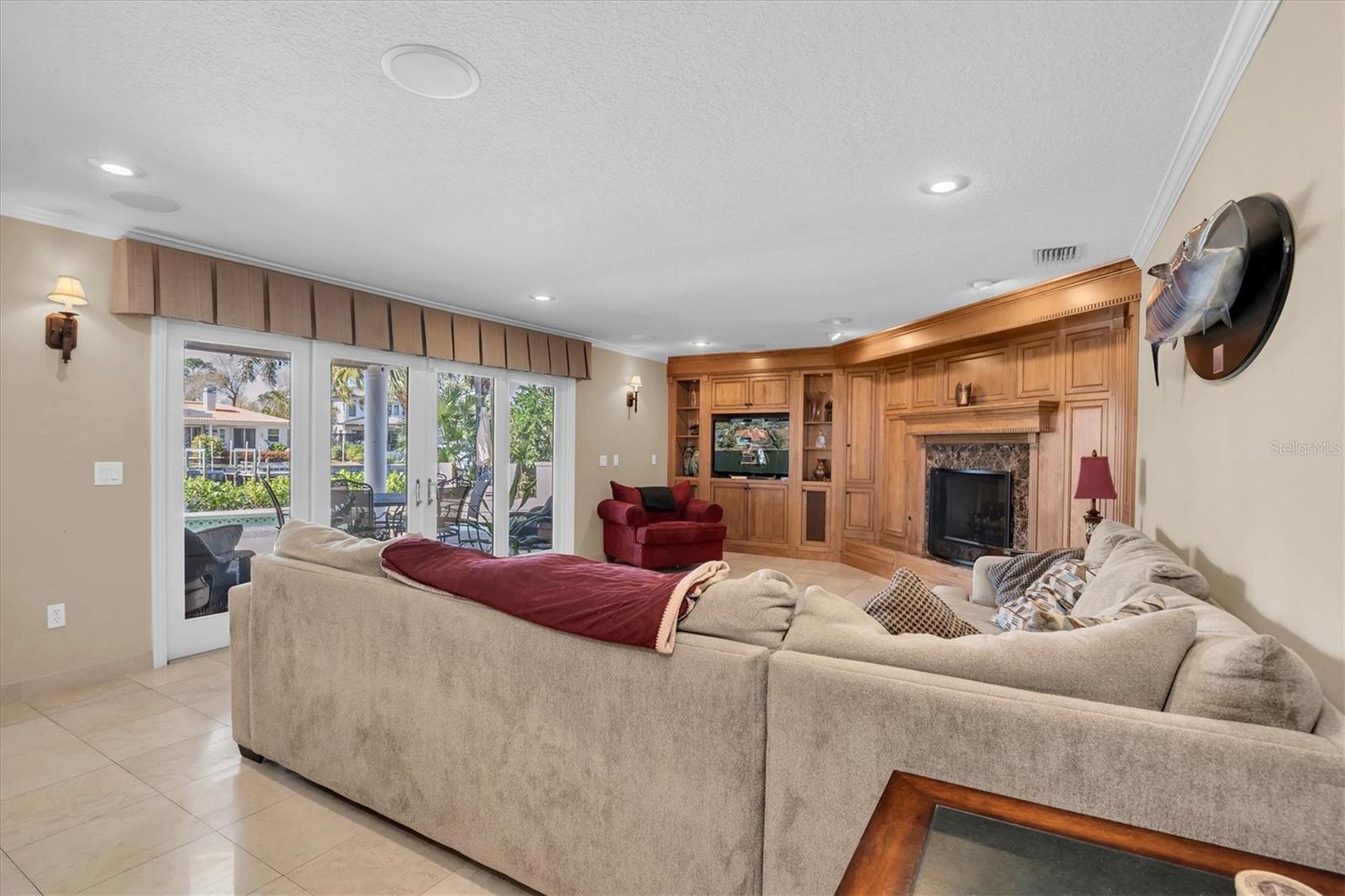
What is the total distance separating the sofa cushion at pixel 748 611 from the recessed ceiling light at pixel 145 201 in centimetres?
326

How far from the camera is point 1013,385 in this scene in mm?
5102

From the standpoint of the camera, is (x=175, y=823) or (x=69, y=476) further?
(x=69, y=476)

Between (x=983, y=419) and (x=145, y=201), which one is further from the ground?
(x=145, y=201)

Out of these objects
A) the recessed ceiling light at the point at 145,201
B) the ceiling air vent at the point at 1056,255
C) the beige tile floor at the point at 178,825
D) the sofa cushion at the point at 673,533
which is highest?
the recessed ceiling light at the point at 145,201

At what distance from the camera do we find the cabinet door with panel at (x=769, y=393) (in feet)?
24.7

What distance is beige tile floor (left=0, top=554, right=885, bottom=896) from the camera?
6.17 feet

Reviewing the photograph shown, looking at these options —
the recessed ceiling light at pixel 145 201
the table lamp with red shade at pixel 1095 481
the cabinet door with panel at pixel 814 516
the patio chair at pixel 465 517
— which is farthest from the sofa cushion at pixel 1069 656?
the cabinet door with panel at pixel 814 516

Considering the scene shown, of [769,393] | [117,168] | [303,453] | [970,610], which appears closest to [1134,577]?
[970,610]

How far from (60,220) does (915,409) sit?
20.8ft

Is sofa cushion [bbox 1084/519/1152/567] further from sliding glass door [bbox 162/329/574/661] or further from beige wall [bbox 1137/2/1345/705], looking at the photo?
sliding glass door [bbox 162/329/574/661]

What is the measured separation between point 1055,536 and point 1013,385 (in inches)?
48.2

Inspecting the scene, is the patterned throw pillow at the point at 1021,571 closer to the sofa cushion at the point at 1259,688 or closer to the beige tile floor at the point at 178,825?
the sofa cushion at the point at 1259,688

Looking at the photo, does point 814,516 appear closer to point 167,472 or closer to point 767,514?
point 767,514

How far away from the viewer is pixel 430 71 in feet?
6.36
